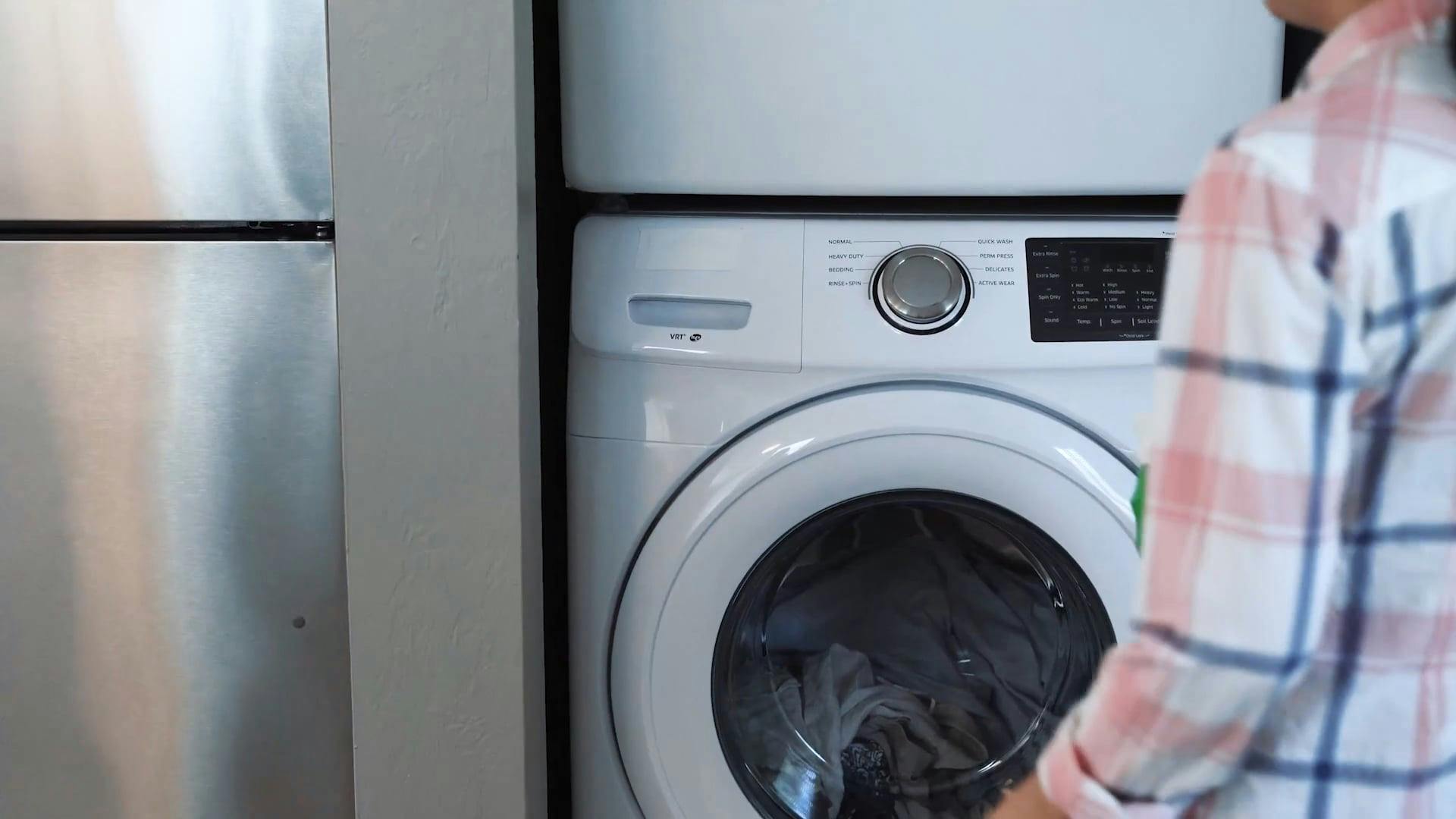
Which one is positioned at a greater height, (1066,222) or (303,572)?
(1066,222)

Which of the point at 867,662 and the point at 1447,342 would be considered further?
the point at 867,662

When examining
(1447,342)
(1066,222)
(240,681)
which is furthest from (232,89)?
(1447,342)

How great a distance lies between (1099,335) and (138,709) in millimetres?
889

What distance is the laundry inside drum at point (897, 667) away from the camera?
1.08 m

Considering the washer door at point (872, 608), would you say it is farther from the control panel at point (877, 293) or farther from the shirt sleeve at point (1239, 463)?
the shirt sleeve at point (1239, 463)

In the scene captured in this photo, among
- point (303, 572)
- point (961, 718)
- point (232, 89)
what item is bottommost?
point (961, 718)

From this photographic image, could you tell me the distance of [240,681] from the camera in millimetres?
1011

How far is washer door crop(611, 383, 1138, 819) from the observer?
3.21ft

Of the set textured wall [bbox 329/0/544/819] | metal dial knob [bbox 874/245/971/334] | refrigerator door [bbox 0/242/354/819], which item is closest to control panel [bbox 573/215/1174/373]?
metal dial knob [bbox 874/245/971/334]

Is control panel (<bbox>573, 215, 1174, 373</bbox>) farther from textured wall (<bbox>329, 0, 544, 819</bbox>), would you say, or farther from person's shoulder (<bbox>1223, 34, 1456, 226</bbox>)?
person's shoulder (<bbox>1223, 34, 1456, 226</bbox>)

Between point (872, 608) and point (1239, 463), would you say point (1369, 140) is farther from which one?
point (872, 608)

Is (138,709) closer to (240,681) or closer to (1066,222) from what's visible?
(240,681)

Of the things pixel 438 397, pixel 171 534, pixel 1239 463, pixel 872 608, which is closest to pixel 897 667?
pixel 872 608

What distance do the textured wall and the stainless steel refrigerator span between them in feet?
0.15
